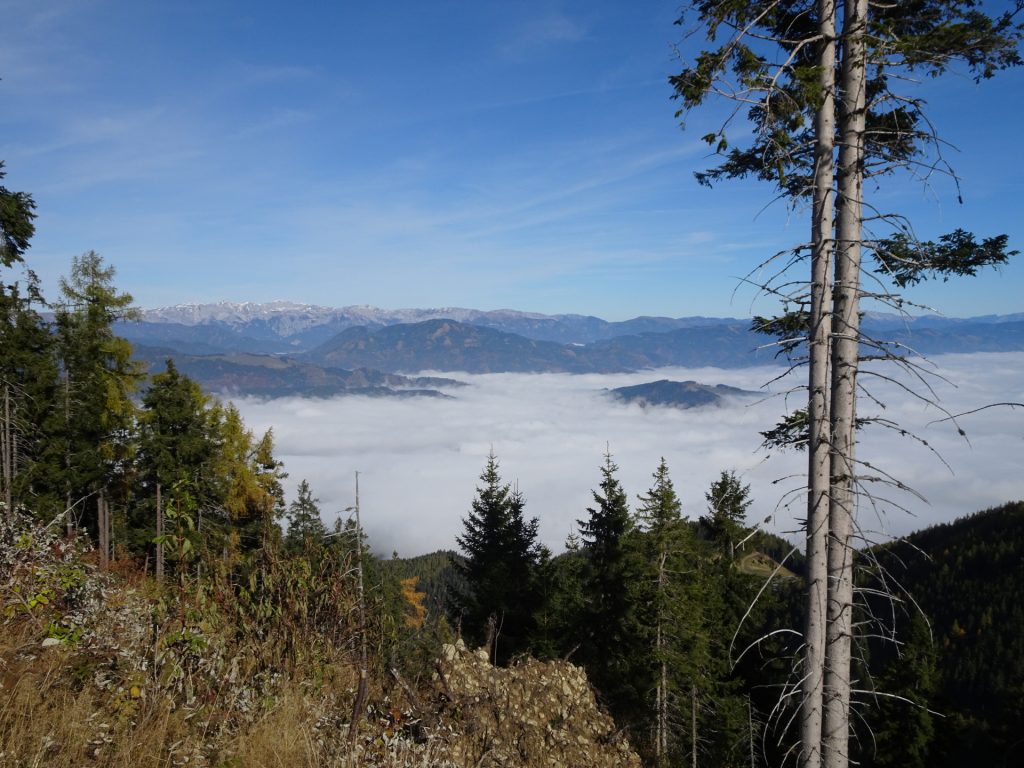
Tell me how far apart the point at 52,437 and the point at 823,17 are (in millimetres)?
25841

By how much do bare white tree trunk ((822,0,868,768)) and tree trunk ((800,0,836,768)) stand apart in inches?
3.4

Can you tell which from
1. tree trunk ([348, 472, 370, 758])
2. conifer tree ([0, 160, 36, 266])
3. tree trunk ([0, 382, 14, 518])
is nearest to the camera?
tree trunk ([348, 472, 370, 758])

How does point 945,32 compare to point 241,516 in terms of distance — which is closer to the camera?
point 945,32

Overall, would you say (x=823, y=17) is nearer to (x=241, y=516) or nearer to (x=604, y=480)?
(x=604, y=480)

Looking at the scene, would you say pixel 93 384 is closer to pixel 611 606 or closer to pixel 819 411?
pixel 611 606

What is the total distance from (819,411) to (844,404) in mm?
243

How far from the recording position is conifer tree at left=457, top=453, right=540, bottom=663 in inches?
797

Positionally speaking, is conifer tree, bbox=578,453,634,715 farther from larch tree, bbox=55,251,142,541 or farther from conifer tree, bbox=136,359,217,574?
larch tree, bbox=55,251,142,541

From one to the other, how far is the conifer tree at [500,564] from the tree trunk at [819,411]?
14630 millimetres

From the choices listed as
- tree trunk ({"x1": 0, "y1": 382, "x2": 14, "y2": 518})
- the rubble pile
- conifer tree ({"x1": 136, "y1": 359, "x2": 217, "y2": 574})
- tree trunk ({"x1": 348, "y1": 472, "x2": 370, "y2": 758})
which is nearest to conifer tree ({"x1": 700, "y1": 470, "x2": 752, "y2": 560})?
the rubble pile

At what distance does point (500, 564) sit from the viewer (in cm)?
2031

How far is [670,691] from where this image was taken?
17156mm

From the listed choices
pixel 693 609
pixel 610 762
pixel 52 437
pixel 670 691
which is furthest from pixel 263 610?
pixel 52 437

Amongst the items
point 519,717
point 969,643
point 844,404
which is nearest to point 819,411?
point 844,404
